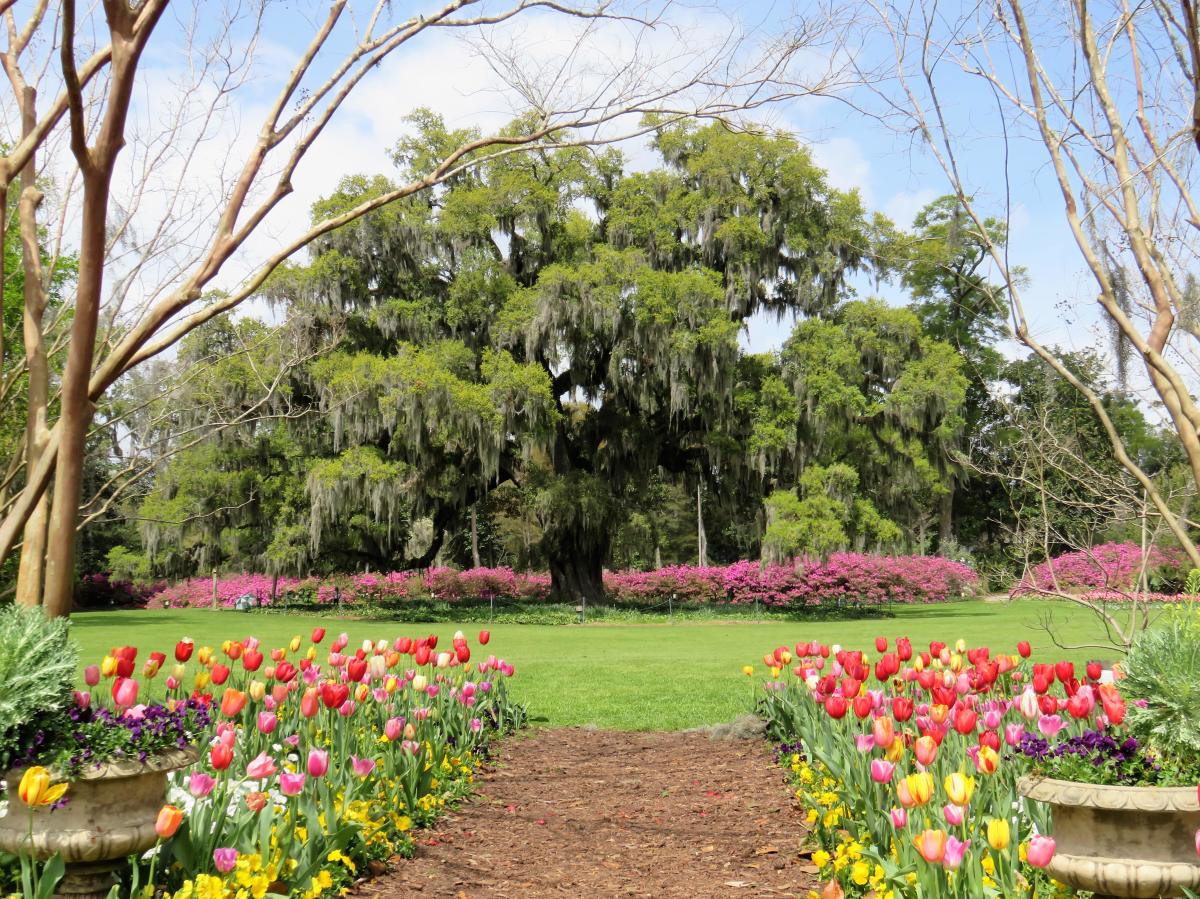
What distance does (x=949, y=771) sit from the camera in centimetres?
371

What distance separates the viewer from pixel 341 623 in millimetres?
21188

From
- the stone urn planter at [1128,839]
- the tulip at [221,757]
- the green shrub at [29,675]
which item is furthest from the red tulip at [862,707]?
the green shrub at [29,675]

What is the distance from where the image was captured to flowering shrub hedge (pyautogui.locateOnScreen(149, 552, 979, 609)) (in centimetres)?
2505

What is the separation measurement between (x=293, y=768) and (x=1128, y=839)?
272 centimetres

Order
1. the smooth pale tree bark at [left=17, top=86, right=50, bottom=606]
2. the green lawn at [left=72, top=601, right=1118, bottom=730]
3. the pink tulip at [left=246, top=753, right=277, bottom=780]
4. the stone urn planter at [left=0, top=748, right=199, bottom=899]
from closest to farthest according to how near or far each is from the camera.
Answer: the stone urn planter at [left=0, top=748, right=199, bottom=899] < the pink tulip at [left=246, top=753, right=277, bottom=780] < the smooth pale tree bark at [left=17, top=86, right=50, bottom=606] < the green lawn at [left=72, top=601, right=1118, bottom=730]

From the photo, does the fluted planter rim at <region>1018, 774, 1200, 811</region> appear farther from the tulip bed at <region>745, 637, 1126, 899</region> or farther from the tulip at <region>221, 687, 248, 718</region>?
the tulip at <region>221, 687, 248, 718</region>

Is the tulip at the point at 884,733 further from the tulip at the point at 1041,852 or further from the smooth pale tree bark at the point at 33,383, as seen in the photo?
the smooth pale tree bark at the point at 33,383

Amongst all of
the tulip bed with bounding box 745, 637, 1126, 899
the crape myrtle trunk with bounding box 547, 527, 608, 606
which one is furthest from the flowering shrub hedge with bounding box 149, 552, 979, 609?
the tulip bed with bounding box 745, 637, 1126, 899

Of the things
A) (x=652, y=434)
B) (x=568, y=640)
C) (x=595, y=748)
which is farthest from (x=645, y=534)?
(x=595, y=748)

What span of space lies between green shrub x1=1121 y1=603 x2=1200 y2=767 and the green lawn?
12.8ft

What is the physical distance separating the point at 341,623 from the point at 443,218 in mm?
8388

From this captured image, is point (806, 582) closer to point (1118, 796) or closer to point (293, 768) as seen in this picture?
point (293, 768)

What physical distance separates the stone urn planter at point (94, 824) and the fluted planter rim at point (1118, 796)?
7.12 ft

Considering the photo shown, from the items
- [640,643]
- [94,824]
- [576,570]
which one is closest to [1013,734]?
[94,824]
